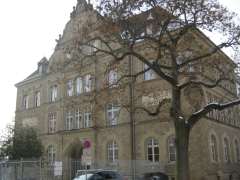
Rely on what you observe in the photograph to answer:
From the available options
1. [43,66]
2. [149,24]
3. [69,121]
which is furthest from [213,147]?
[43,66]

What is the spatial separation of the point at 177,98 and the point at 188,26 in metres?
4.00

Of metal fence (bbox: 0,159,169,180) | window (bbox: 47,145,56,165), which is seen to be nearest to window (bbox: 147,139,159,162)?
metal fence (bbox: 0,159,169,180)

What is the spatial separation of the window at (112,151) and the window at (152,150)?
3.46 meters

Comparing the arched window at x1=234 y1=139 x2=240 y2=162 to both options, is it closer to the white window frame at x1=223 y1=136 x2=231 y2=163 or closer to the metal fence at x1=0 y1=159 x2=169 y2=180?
the white window frame at x1=223 y1=136 x2=231 y2=163

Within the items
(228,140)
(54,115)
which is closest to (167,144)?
(228,140)

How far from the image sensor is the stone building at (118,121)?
73.5 ft

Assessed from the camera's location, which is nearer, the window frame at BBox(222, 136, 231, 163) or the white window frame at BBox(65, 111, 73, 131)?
the window frame at BBox(222, 136, 231, 163)

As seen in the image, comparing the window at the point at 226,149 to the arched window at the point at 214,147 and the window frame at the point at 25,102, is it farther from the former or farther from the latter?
the window frame at the point at 25,102

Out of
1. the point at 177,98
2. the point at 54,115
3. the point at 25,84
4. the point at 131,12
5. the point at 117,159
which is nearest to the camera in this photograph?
the point at 131,12

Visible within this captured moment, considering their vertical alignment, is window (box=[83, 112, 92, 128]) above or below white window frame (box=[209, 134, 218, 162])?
above

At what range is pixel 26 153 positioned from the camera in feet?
100

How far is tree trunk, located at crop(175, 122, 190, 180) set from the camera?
1792 centimetres

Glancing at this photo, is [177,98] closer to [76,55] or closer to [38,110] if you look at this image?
[76,55]

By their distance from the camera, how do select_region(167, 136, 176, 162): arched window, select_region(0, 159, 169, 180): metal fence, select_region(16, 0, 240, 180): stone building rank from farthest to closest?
select_region(167, 136, 176, 162): arched window → select_region(0, 159, 169, 180): metal fence → select_region(16, 0, 240, 180): stone building
